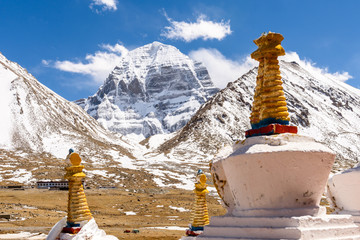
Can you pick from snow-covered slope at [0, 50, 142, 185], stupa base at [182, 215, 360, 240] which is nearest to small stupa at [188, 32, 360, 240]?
stupa base at [182, 215, 360, 240]

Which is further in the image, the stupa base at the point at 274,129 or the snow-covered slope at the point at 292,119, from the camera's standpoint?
the snow-covered slope at the point at 292,119

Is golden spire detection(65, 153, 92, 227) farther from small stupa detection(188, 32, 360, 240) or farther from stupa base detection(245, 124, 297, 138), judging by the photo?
stupa base detection(245, 124, 297, 138)

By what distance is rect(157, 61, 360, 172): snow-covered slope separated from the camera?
121 metres

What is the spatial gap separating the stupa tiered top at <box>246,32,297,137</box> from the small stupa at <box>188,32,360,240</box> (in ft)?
0.08

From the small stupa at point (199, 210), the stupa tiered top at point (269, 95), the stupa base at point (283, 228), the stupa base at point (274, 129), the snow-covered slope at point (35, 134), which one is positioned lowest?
the stupa base at point (283, 228)

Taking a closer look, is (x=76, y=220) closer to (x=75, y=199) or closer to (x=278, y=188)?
(x=75, y=199)

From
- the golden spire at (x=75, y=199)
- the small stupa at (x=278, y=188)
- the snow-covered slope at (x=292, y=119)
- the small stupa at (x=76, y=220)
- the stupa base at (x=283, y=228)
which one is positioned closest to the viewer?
the stupa base at (x=283, y=228)

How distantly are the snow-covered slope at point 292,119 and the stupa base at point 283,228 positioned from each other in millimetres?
100102

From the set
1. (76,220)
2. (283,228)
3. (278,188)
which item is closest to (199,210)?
(76,220)

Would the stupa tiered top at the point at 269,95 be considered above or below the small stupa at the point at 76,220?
above

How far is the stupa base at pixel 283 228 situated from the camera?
7.71 metres

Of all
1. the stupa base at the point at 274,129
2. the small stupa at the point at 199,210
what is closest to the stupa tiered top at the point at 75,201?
the small stupa at the point at 199,210

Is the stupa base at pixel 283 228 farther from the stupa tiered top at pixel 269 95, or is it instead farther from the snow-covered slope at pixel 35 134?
the snow-covered slope at pixel 35 134

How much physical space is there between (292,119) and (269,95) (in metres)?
128
